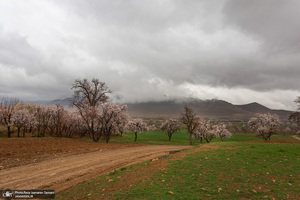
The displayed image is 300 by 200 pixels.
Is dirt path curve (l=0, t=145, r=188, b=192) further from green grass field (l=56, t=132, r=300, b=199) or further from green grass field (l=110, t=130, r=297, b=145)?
green grass field (l=110, t=130, r=297, b=145)

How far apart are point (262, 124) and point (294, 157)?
4658 centimetres

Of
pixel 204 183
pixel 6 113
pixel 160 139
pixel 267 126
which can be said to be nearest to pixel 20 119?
pixel 6 113

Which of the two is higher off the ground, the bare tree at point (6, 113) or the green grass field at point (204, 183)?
the bare tree at point (6, 113)

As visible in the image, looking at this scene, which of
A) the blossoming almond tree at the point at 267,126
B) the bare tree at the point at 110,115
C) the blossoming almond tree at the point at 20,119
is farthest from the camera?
the blossoming almond tree at the point at 267,126

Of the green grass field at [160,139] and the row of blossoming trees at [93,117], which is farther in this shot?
the green grass field at [160,139]

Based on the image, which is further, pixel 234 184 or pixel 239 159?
pixel 239 159

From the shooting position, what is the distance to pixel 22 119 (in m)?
44.0

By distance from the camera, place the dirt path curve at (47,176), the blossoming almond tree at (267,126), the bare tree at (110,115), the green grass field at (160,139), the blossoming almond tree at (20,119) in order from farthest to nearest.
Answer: the green grass field at (160,139) < the blossoming almond tree at (267,126) < the blossoming almond tree at (20,119) < the bare tree at (110,115) < the dirt path curve at (47,176)

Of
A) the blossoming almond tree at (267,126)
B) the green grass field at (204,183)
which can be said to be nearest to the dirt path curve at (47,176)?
the green grass field at (204,183)

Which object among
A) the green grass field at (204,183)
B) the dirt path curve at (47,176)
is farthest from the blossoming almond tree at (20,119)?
the green grass field at (204,183)

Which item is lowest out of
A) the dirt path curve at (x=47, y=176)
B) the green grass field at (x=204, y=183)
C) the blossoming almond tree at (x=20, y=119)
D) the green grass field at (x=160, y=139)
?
the green grass field at (x=160, y=139)

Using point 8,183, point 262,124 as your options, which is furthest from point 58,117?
point 262,124

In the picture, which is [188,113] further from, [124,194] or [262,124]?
[124,194]

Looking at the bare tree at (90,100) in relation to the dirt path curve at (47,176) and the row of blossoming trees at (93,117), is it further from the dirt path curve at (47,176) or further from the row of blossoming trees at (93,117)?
the dirt path curve at (47,176)
